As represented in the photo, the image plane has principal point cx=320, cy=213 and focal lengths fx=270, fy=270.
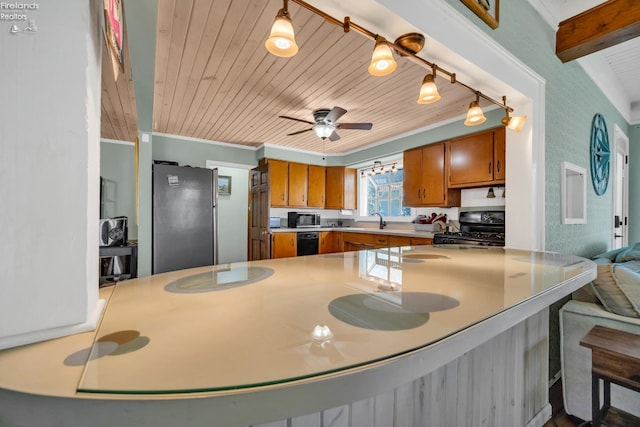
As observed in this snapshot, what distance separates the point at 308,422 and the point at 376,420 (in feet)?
0.89

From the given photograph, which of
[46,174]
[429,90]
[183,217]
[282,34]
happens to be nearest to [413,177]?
[429,90]

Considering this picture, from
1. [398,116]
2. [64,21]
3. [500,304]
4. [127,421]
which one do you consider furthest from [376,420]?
[398,116]

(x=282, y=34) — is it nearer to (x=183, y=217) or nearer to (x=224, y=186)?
(x=183, y=217)

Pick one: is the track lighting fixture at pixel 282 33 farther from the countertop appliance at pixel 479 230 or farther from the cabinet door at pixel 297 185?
the cabinet door at pixel 297 185

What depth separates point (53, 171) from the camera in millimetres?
456

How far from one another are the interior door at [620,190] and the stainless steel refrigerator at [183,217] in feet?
17.3

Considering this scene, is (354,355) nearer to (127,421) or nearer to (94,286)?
(127,421)

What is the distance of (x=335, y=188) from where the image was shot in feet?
18.1

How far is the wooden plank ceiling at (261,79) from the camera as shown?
179 cm

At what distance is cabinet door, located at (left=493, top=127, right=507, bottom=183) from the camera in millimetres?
3053

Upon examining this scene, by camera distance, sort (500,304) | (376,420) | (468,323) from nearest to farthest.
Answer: (468,323) < (500,304) < (376,420)

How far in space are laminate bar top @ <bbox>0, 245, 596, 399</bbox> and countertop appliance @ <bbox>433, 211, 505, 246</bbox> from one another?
2.19m

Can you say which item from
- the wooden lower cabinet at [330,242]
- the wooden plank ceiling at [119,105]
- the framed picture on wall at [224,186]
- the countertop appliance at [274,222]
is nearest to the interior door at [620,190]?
the wooden lower cabinet at [330,242]

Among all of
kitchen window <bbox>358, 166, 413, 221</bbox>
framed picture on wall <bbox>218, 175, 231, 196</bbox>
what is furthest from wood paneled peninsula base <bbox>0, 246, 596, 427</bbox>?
framed picture on wall <bbox>218, 175, 231, 196</bbox>
